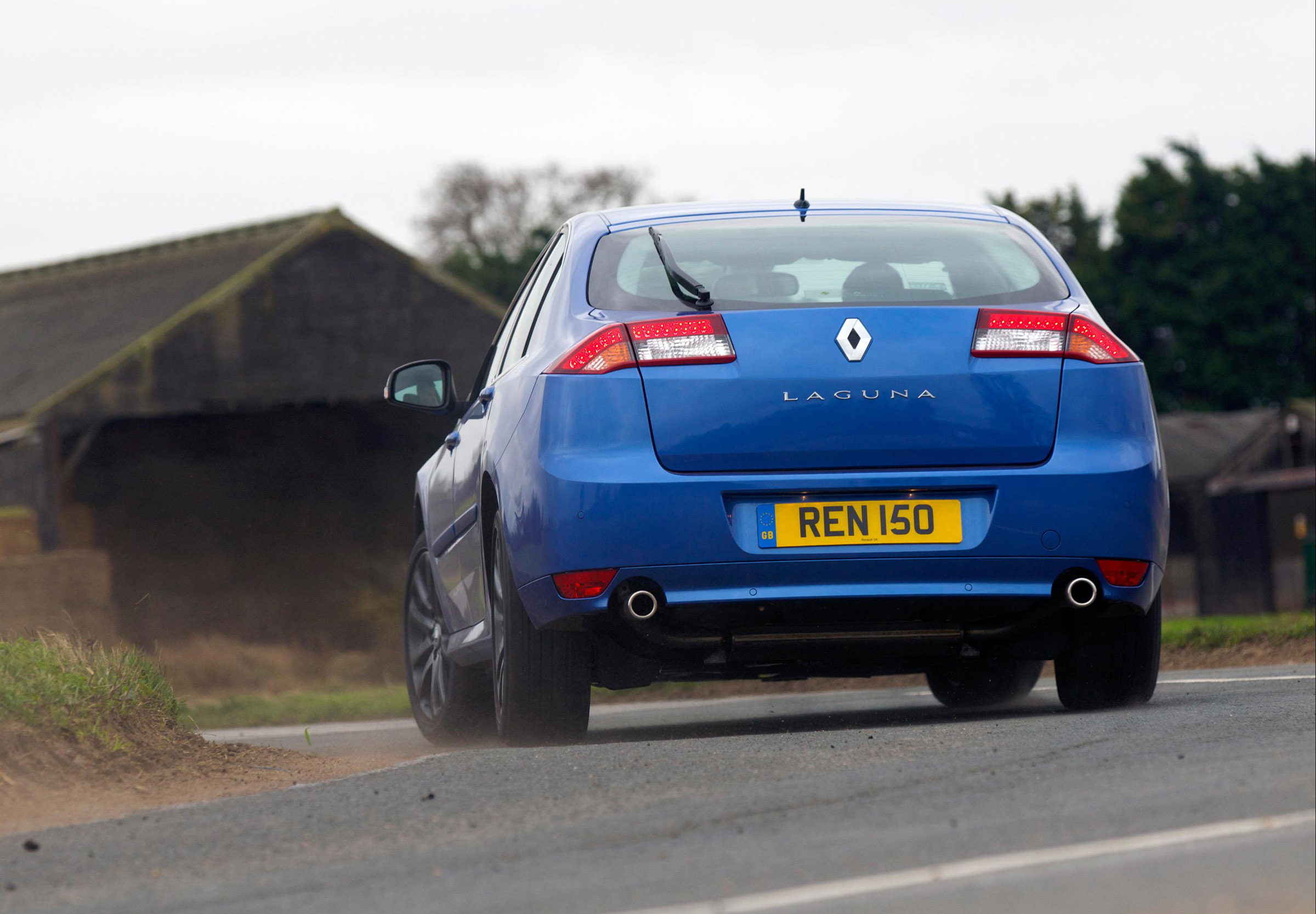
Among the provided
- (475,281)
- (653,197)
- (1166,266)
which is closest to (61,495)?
(475,281)

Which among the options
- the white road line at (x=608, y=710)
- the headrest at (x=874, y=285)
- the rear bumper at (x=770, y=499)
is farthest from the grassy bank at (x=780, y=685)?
the rear bumper at (x=770, y=499)

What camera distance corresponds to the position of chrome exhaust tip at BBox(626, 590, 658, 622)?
558cm

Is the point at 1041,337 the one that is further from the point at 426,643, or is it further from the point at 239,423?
the point at 239,423

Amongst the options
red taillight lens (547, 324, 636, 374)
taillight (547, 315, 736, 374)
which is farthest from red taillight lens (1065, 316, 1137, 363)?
red taillight lens (547, 324, 636, 374)

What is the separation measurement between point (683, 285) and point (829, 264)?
0.52 m

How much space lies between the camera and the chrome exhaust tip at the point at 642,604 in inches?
220

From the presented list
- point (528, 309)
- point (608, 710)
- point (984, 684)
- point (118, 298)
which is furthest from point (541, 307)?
point (118, 298)

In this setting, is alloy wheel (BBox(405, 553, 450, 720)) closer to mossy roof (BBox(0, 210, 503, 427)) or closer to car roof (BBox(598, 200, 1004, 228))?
car roof (BBox(598, 200, 1004, 228))

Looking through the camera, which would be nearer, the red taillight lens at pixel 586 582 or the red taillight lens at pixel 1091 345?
the red taillight lens at pixel 586 582

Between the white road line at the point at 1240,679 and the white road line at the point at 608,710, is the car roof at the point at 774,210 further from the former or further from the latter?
the white road line at the point at 608,710

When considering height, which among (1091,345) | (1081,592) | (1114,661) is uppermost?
(1091,345)

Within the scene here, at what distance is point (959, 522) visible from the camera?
18.6ft

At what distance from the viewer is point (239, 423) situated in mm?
30953

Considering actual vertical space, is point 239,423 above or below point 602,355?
below
